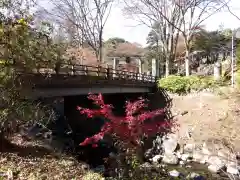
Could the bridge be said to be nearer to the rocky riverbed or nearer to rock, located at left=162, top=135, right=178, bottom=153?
the rocky riverbed

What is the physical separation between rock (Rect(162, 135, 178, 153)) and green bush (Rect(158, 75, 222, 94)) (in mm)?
5343

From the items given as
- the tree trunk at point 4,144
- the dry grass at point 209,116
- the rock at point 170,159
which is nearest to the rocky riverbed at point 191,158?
the rock at point 170,159

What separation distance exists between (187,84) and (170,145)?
21.1 feet

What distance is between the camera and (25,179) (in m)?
7.77

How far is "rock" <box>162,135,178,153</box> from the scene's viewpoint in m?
17.3

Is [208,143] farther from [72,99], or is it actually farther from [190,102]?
[72,99]

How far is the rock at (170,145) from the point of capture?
17.3 metres

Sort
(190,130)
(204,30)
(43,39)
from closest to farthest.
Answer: (43,39) → (190,130) → (204,30)

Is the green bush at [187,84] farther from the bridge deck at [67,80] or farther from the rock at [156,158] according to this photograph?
the rock at [156,158]

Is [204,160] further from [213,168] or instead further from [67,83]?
[67,83]

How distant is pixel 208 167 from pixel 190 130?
4595mm

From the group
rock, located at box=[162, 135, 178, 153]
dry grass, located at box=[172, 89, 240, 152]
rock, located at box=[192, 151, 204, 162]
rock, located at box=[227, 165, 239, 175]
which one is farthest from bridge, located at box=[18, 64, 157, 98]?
rock, located at box=[227, 165, 239, 175]

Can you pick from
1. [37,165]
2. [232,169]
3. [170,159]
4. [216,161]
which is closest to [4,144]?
[37,165]

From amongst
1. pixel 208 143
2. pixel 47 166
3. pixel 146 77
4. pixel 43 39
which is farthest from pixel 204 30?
pixel 47 166
